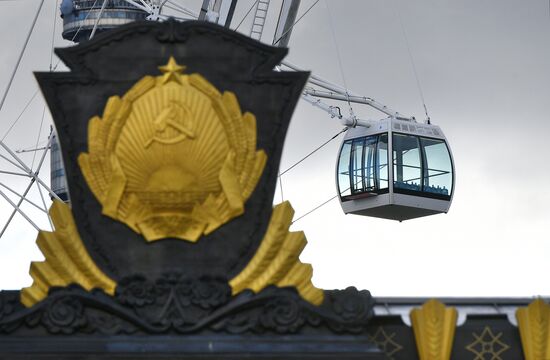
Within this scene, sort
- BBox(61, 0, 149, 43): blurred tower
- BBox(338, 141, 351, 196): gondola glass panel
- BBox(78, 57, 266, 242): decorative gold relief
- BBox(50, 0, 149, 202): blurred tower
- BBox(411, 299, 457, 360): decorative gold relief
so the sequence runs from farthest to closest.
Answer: BBox(50, 0, 149, 202): blurred tower < BBox(61, 0, 149, 43): blurred tower < BBox(338, 141, 351, 196): gondola glass panel < BBox(411, 299, 457, 360): decorative gold relief < BBox(78, 57, 266, 242): decorative gold relief

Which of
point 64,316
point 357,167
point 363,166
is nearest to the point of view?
point 64,316

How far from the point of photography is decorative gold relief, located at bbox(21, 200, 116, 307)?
112 feet

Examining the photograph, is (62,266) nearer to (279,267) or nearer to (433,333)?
(279,267)

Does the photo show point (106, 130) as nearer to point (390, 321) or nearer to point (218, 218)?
point (218, 218)

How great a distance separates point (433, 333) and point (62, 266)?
6833 millimetres

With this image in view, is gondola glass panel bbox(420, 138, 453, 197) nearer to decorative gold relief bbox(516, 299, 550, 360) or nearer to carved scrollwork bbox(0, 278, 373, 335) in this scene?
decorative gold relief bbox(516, 299, 550, 360)

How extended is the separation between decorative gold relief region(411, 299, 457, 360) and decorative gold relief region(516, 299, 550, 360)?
4.52 ft

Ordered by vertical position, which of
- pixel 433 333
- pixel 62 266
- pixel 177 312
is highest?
pixel 62 266

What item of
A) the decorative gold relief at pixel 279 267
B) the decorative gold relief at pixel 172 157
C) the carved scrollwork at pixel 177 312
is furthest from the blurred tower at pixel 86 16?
the carved scrollwork at pixel 177 312

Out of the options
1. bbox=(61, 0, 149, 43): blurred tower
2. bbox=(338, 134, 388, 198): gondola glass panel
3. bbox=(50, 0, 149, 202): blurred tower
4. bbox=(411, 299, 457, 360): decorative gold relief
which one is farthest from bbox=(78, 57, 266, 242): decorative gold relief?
bbox=(50, 0, 149, 202): blurred tower

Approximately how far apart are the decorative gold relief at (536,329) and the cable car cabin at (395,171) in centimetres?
3946

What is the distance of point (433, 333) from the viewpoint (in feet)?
115

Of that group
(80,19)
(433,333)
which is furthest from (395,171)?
(80,19)

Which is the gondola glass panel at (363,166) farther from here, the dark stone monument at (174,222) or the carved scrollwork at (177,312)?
the carved scrollwork at (177,312)
